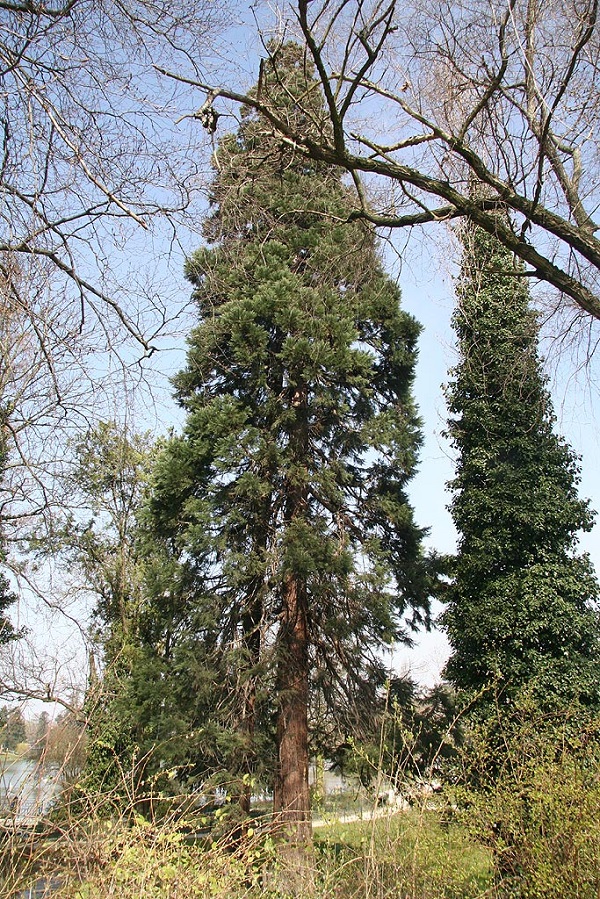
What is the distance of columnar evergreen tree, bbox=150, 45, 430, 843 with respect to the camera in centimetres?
834

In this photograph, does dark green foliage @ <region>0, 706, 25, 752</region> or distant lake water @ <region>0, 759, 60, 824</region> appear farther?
dark green foliage @ <region>0, 706, 25, 752</region>

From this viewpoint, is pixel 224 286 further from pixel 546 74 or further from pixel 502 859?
pixel 502 859

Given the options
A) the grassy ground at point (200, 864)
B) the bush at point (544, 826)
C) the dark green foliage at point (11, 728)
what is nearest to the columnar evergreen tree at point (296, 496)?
the bush at point (544, 826)

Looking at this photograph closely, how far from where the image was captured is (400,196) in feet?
16.3

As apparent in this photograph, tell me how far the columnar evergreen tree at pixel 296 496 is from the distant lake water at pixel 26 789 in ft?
18.6

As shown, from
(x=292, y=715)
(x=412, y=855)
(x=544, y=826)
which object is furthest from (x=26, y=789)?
Answer: (x=292, y=715)

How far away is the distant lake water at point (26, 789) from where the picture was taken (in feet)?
7.96

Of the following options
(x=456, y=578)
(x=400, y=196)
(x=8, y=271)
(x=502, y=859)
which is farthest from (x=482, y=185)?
(x=456, y=578)

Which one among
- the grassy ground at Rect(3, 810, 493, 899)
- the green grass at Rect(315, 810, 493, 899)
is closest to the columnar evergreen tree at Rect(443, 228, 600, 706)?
the green grass at Rect(315, 810, 493, 899)

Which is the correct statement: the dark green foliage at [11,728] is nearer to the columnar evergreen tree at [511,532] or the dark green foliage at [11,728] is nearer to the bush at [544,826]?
the bush at [544,826]

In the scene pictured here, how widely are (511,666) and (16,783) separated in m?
6.99

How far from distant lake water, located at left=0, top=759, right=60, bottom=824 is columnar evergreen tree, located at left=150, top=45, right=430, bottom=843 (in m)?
5.66

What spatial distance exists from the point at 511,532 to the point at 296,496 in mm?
3139

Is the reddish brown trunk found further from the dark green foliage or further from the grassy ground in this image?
the dark green foliage
